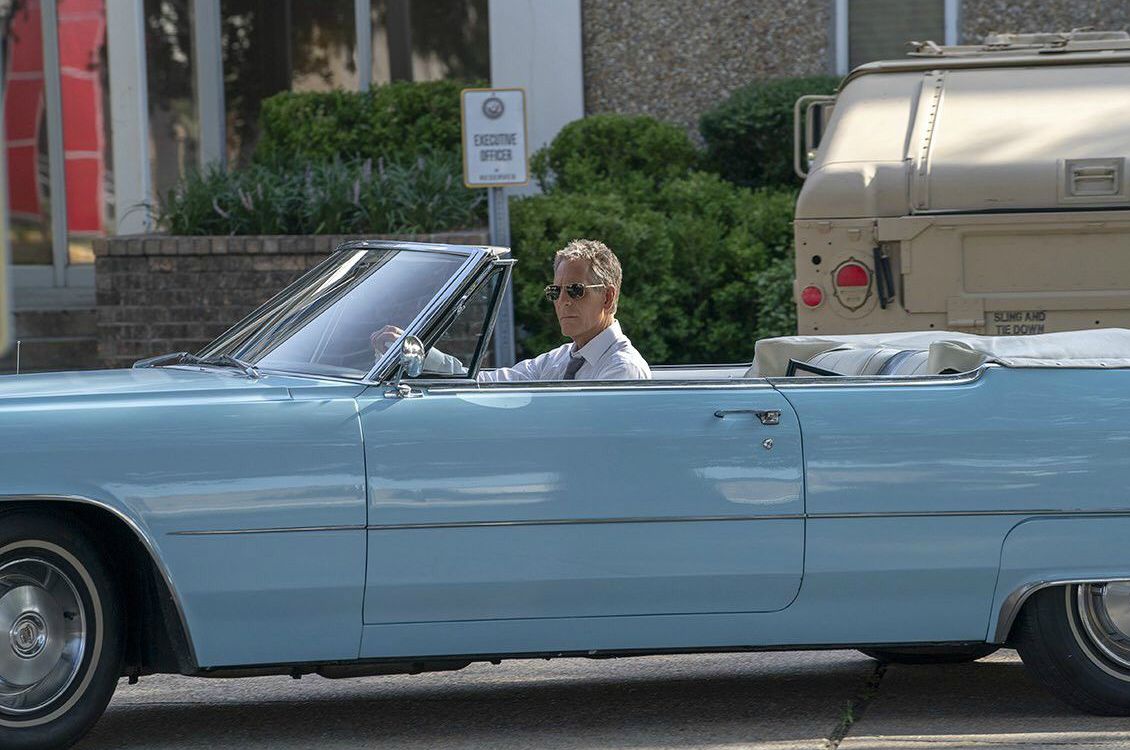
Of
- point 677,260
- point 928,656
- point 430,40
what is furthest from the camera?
point 430,40

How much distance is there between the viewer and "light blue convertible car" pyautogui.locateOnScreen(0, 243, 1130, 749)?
4.64m

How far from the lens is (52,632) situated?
184 inches

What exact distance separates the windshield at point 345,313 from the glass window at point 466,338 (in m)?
0.12

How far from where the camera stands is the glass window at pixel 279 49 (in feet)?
50.5

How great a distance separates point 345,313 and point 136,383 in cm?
66

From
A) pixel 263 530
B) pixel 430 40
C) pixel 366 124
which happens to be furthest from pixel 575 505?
pixel 430 40

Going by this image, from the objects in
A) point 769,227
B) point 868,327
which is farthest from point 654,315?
point 868,327

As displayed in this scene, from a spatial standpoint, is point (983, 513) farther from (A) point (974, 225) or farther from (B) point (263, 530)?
(A) point (974, 225)

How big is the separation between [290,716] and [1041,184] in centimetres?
483

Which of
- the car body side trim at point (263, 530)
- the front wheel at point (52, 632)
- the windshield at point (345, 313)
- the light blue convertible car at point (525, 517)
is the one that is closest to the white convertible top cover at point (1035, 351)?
the light blue convertible car at point (525, 517)

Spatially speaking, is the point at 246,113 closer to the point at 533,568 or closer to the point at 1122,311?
the point at 1122,311

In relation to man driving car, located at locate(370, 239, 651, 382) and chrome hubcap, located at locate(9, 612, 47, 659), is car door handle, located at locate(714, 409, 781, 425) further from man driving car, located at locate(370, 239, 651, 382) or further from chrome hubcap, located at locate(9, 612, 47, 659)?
chrome hubcap, located at locate(9, 612, 47, 659)

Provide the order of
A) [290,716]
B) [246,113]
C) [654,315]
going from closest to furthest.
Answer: [290,716], [654,315], [246,113]

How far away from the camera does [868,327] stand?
850 centimetres
